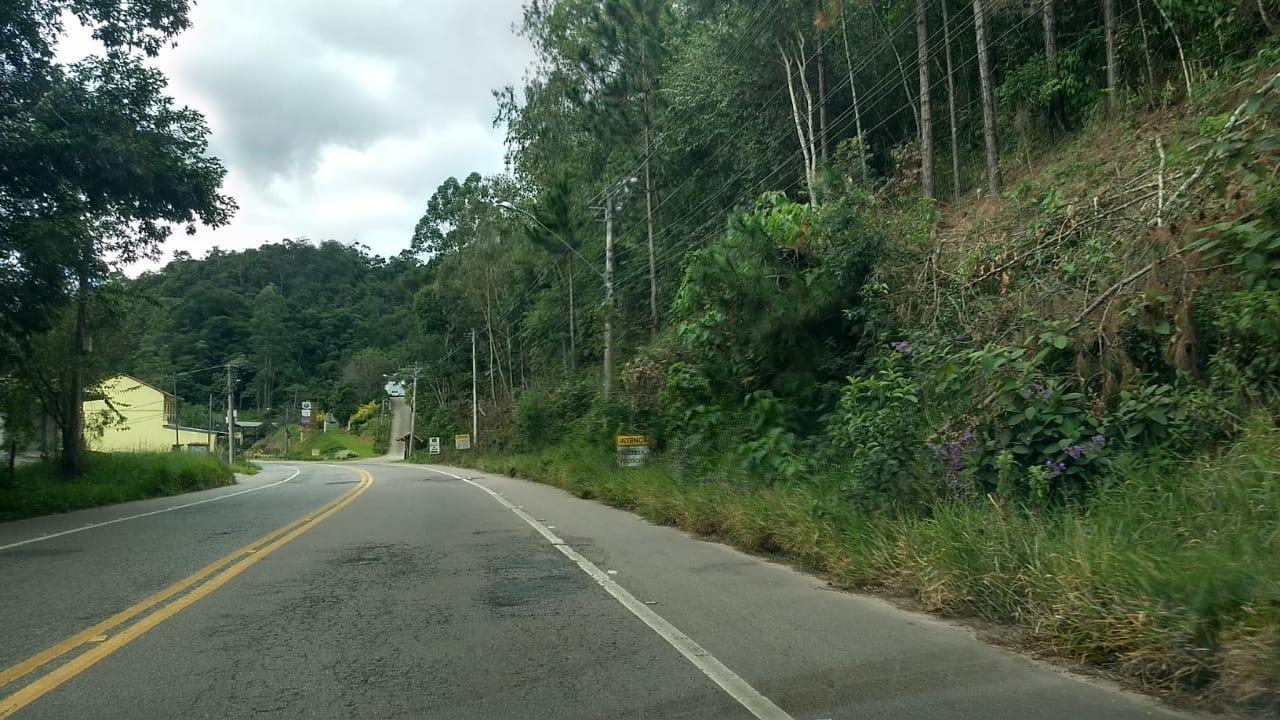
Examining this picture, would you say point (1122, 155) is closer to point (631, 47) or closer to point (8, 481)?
point (631, 47)

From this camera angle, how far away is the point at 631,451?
1864 centimetres

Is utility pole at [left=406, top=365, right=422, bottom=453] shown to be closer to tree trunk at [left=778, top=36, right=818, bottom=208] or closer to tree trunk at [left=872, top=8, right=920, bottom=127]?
tree trunk at [left=778, top=36, right=818, bottom=208]

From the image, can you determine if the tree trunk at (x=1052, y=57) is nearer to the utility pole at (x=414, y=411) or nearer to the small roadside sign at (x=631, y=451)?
the small roadside sign at (x=631, y=451)

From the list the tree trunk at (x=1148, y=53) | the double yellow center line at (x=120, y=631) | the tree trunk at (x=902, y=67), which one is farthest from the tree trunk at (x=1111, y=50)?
the double yellow center line at (x=120, y=631)

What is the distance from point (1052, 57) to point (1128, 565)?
15.1 meters

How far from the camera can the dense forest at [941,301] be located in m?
5.93

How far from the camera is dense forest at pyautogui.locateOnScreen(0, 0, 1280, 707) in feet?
19.4

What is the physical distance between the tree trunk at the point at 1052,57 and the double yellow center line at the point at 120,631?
54.4 ft

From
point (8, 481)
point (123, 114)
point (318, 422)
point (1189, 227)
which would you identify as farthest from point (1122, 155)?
point (318, 422)

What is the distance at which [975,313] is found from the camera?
36.9 ft

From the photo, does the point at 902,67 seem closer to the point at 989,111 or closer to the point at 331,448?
the point at 989,111

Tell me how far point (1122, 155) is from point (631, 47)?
20276 millimetres

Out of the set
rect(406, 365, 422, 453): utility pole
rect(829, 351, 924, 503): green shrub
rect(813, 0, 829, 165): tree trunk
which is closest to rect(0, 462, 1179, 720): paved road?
rect(829, 351, 924, 503): green shrub

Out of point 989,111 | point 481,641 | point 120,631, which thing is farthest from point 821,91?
point 120,631
